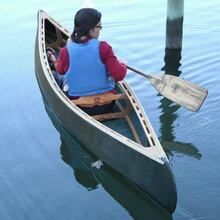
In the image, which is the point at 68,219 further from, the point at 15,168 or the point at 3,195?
the point at 15,168

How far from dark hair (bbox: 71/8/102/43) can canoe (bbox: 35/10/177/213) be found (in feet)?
2.49

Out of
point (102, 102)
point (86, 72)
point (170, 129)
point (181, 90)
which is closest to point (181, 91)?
point (181, 90)

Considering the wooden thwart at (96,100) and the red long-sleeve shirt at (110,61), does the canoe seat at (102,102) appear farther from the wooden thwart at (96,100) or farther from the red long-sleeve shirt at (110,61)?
the red long-sleeve shirt at (110,61)

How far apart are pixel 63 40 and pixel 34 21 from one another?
2460 mm

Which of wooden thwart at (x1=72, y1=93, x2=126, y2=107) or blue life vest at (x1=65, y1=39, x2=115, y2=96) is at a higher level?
blue life vest at (x1=65, y1=39, x2=115, y2=96)

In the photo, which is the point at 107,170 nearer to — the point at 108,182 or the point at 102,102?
the point at 108,182

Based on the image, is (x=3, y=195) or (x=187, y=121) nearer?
(x=3, y=195)

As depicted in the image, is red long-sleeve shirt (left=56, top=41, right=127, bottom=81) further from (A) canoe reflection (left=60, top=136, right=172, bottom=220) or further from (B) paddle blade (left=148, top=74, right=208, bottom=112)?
(A) canoe reflection (left=60, top=136, right=172, bottom=220)

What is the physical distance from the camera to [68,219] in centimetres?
416

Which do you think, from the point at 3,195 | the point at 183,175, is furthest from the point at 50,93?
the point at 183,175

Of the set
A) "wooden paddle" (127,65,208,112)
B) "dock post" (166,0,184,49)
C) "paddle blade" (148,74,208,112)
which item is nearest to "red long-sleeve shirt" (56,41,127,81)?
"wooden paddle" (127,65,208,112)

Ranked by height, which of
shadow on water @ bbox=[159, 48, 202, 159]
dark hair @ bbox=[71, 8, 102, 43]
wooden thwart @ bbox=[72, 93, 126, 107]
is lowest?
shadow on water @ bbox=[159, 48, 202, 159]

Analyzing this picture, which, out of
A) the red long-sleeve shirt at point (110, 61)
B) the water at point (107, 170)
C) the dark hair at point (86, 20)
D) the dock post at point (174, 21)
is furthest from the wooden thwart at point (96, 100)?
the dock post at point (174, 21)

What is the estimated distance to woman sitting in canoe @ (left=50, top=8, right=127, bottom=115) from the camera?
464 cm
